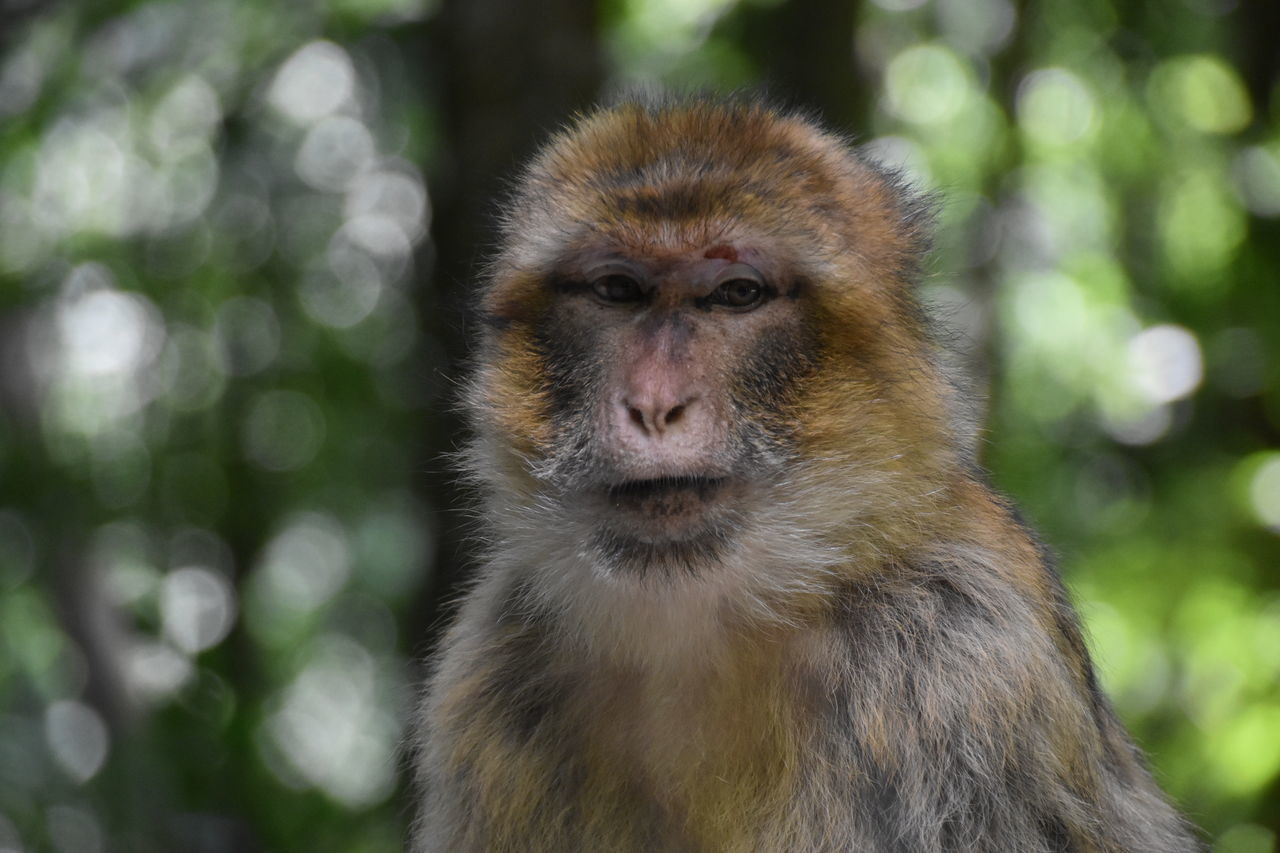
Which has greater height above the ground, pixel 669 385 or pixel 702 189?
pixel 702 189

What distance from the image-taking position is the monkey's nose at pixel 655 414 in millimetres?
2719

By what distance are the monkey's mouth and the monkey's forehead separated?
56 cm

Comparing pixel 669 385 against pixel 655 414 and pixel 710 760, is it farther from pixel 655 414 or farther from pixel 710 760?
pixel 710 760

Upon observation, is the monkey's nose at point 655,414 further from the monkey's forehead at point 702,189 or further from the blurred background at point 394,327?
the blurred background at point 394,327

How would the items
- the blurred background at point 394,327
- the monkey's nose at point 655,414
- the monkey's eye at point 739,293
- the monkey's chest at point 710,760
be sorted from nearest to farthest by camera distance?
the monkey's nose at point 655,414 < the monkey's chest at point 710,760 < the monkey's eye at point 739,293 < the blurred background at point 394,327

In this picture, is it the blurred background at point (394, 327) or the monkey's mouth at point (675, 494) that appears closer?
the monkey's mouth at point (675, 494)

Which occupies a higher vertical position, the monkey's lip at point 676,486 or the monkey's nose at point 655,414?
the monkey's nose at point 655,414

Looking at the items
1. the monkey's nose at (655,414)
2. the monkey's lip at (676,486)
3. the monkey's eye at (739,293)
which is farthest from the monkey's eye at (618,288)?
the monkey's lip at (676,486)

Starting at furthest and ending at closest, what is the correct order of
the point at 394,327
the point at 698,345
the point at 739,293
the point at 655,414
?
1. the point at 394,327
2. the point at 739,293
3. the point at 698,345
4. the point at 655,414

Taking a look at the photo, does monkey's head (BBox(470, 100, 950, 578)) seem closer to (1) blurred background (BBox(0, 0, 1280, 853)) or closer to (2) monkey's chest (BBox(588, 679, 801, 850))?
(2) monkey's chest (BBox(588, 679, 801, 850))

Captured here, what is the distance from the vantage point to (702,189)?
3.06 metres

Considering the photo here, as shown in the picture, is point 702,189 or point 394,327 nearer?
point 702,189

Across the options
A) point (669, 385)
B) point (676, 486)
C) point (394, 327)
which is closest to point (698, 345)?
point (669, 385)

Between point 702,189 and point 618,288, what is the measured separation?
30cm
